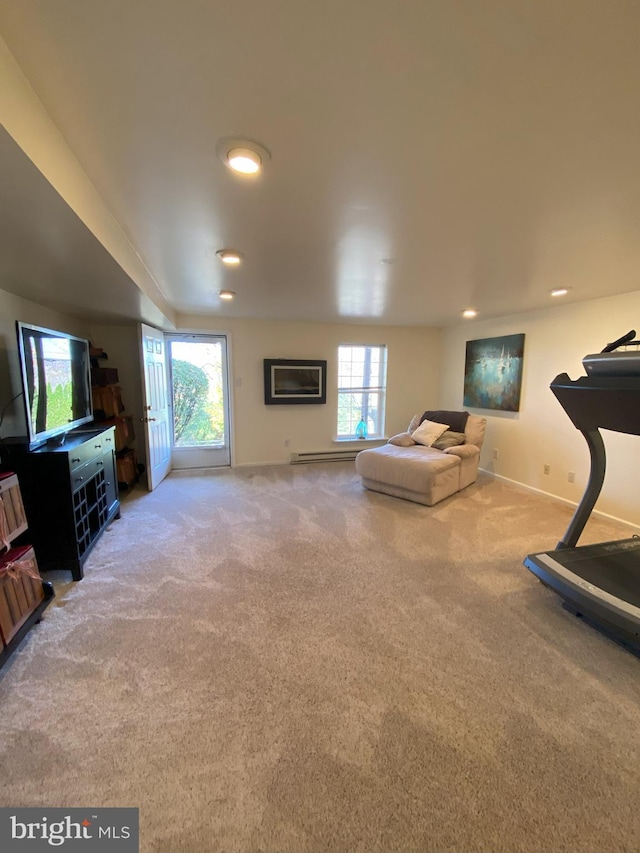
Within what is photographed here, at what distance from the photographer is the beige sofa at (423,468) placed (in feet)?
11.3

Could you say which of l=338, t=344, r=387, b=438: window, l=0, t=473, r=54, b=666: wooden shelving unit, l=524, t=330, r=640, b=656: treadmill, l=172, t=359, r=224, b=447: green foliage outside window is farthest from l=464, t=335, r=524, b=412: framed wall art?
l=0, t=473, r=54, b=666: wooden shelving unit

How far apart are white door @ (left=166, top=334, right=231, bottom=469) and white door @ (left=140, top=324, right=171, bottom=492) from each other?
0.31m

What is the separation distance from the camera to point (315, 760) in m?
1.16

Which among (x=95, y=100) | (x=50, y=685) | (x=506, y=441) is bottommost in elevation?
(x=50, y=685)

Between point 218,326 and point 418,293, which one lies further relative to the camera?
point 218,326

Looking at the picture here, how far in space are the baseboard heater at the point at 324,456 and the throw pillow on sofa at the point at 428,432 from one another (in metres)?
1.19

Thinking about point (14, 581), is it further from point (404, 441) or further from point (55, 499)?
point (404, 441)

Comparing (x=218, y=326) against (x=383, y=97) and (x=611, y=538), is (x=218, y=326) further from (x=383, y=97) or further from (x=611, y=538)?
(x=611, y=538)

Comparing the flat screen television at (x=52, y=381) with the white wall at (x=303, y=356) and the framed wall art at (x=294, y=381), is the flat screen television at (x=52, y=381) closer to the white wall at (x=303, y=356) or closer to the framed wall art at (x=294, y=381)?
the white wall at (x=303, y=356)

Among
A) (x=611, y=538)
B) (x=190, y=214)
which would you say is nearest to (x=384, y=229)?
(x=190, y=214)

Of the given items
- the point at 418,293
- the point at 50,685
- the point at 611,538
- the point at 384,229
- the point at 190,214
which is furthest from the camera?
the point at 418,293

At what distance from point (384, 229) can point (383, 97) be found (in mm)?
870

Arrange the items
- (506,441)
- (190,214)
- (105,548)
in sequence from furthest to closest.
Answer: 1. (506,441)
2. (105,548)
3. (190,214)

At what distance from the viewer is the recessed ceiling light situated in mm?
2116
